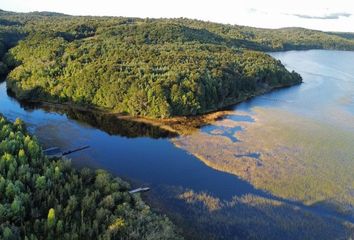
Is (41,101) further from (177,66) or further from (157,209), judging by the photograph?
(157,209)

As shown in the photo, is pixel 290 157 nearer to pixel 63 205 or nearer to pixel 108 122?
pixel 108 122

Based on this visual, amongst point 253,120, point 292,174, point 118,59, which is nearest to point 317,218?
point 292,174

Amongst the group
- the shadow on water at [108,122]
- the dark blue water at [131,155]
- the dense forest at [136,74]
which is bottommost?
the dark blue water at [131,155]

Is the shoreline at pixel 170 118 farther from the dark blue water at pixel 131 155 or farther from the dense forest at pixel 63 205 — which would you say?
the dense forest at pixel 63 205

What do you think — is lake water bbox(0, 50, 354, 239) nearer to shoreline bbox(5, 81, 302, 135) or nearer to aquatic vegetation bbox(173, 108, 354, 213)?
aquatic vegetation bbox(173, 108, 354, 213)

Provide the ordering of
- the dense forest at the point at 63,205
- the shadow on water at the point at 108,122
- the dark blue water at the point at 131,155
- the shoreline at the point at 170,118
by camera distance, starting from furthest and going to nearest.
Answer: the shoreline at the point at 170,118
the shadow on water at the point at 108,122
the dark blue water at the point at 131,155
the dense forest at the point at 63,205

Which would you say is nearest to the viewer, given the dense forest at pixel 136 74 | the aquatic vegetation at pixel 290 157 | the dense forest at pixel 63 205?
the dense forest at pixel 63 205

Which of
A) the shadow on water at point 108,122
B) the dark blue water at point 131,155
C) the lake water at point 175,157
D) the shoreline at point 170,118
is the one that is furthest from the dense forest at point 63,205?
the shoreline at point 170,118
